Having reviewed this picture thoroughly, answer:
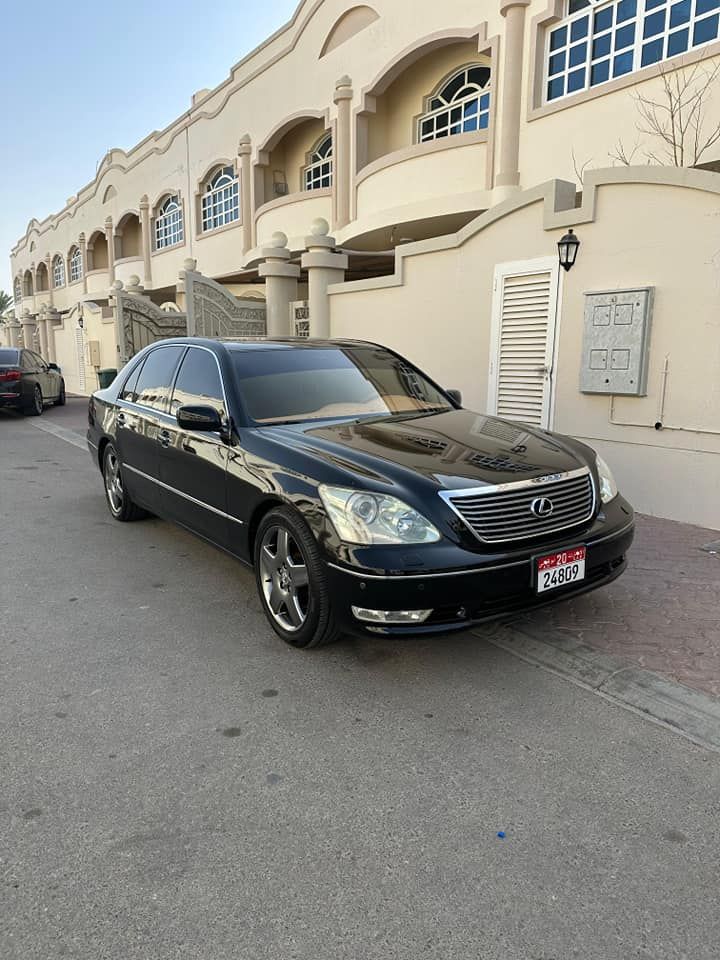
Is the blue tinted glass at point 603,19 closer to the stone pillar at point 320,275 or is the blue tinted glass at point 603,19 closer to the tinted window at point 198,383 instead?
the stone pillar at point 320,275

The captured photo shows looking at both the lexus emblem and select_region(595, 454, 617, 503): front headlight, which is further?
select_region(595, 454, 617, 503): front headlight

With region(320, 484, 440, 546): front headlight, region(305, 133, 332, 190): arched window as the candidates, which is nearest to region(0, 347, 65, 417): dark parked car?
region(305, 133, 332, 190): arched window

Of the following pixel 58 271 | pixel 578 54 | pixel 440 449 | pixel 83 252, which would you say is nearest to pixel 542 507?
pixel 440 449

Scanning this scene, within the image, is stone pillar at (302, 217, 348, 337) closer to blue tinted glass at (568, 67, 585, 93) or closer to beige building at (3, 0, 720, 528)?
beige building at (3, 0, 720, 528)

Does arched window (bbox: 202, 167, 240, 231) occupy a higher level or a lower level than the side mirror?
higher

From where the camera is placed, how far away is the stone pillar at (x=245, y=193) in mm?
19703

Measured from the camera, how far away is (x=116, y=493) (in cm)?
646

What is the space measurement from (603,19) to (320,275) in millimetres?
5861

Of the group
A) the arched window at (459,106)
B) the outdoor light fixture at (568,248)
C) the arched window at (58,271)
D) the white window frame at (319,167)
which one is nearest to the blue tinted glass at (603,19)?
the arched window at (459,106)

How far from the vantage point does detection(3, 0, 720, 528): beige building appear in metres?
6.23

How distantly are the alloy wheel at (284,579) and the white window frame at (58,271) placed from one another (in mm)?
40517

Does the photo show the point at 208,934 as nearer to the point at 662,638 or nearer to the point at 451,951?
the point at 451,951

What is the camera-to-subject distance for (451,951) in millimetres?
1876

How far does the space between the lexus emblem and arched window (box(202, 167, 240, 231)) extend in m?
19.8
